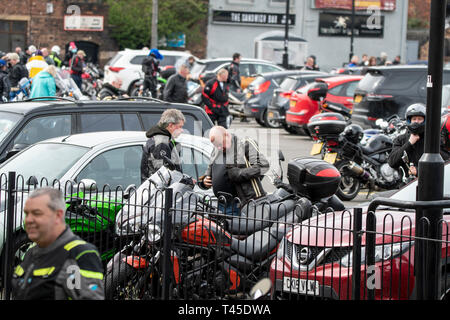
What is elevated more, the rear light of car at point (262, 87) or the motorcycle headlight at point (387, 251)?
the rear light of car at point (262, 87)

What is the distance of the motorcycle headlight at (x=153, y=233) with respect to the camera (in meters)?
6.56

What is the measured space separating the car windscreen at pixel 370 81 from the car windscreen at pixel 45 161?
10.7m

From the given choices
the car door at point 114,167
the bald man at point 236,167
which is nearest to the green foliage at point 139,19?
the car door at point 114,167

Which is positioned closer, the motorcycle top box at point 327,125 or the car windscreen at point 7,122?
the car windscreen at point 7,122

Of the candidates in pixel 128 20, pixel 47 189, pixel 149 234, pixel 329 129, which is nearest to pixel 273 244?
pixel 149 234

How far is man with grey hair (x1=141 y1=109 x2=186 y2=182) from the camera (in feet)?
28.3

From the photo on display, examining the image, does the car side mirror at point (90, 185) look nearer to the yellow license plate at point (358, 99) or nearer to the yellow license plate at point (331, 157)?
the yellow license plate at point (331, 157)

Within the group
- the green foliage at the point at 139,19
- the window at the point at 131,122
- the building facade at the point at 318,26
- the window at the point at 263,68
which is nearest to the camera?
the window at the point at 131,122

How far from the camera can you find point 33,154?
9.09 meters

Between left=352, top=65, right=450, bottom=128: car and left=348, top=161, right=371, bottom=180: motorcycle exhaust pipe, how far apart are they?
4971 mm

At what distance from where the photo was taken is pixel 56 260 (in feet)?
13.8

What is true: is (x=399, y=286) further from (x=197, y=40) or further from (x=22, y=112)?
(x=197, y=40)

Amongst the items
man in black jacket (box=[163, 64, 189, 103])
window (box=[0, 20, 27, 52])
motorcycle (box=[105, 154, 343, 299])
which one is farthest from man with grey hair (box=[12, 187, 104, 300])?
window (box=[0, 20, 27, 52])
